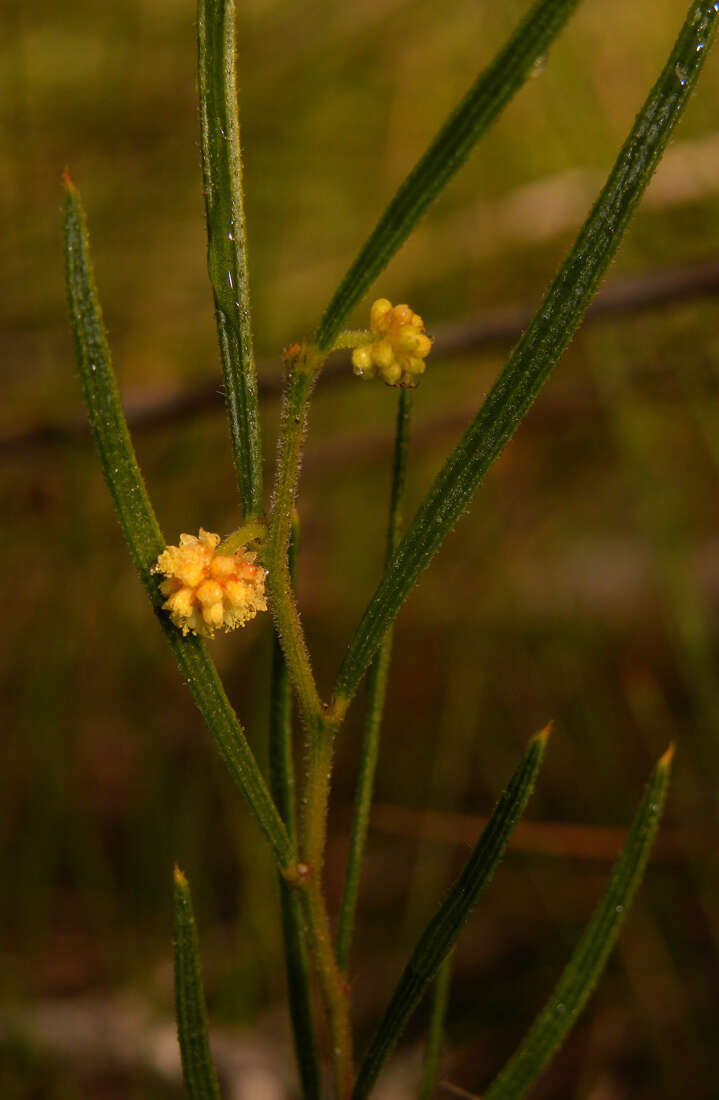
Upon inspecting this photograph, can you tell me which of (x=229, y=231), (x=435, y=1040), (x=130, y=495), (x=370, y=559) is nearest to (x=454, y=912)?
(x=435, y=1040)

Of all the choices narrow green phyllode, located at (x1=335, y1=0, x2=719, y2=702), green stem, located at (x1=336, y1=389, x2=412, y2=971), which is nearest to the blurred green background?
green stem, located at (x1=336, y1=389, x2=412, y2=971)

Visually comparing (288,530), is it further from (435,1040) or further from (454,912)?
(435,1040)

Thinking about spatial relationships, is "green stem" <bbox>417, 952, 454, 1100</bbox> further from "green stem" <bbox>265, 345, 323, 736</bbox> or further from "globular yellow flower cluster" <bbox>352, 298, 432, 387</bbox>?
"globular yellow flower cluster" <bbox>352, 298, 432, 387</bbox>

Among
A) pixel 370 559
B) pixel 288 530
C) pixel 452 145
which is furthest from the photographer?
pixel 370 559

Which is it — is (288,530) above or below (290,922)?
above

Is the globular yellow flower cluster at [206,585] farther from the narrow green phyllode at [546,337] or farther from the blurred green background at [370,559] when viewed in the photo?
the blurred green background at [370,559]

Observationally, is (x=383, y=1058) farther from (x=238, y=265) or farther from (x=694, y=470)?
(x=694, y=470)

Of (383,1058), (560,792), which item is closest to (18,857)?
(560,792)
